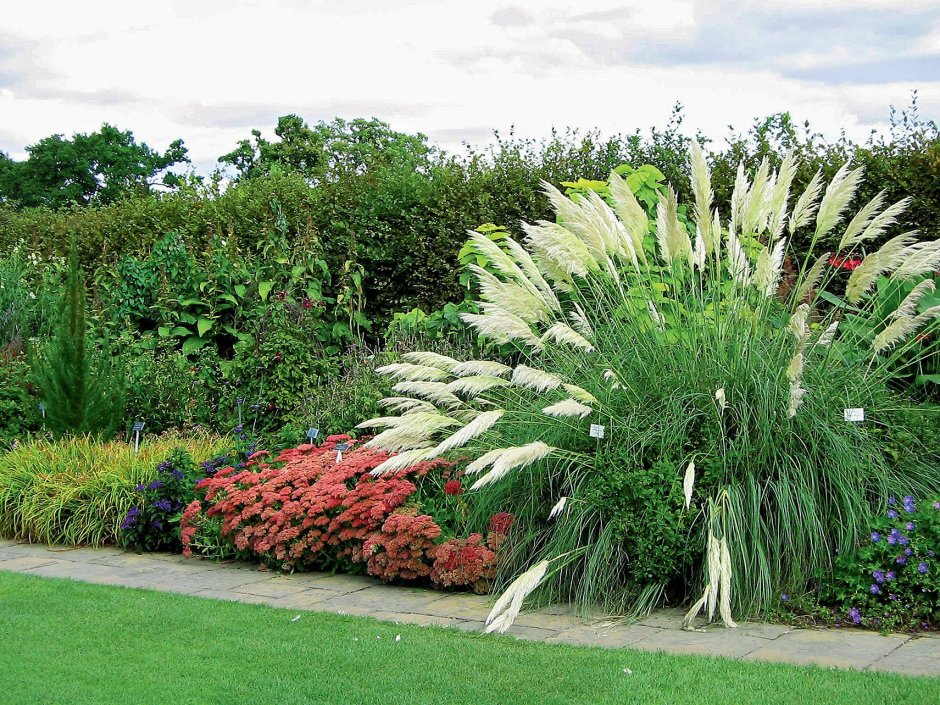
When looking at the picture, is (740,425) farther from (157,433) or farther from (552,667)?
(157,433)

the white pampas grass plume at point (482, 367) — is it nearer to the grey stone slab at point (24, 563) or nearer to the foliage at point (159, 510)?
the foliage at point (159, 510)

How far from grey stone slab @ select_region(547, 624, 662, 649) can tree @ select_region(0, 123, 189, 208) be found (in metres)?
40.8

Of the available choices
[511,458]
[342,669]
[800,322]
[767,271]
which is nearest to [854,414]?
[800,322]

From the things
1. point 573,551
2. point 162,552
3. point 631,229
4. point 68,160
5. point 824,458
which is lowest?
point 162,552

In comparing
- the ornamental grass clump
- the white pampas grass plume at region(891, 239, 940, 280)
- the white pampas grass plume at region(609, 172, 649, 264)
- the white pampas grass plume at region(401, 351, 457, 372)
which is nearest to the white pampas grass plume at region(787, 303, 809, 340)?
the ornamental grass clump

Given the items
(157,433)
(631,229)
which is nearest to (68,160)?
(157,433)

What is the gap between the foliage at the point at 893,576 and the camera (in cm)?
456

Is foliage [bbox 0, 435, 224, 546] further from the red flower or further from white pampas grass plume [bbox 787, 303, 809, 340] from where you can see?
white pampas grass plume [bbox 787, 303, 809, 340]

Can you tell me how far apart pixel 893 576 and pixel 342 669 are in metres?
2.59

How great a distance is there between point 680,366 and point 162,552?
147 inches

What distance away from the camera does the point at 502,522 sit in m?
5.26

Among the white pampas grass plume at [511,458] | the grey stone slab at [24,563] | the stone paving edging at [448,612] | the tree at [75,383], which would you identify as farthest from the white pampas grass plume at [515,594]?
the tree at [75,383]

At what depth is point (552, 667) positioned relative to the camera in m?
3.96

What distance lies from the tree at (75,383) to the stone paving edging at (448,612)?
1534 millimetres
